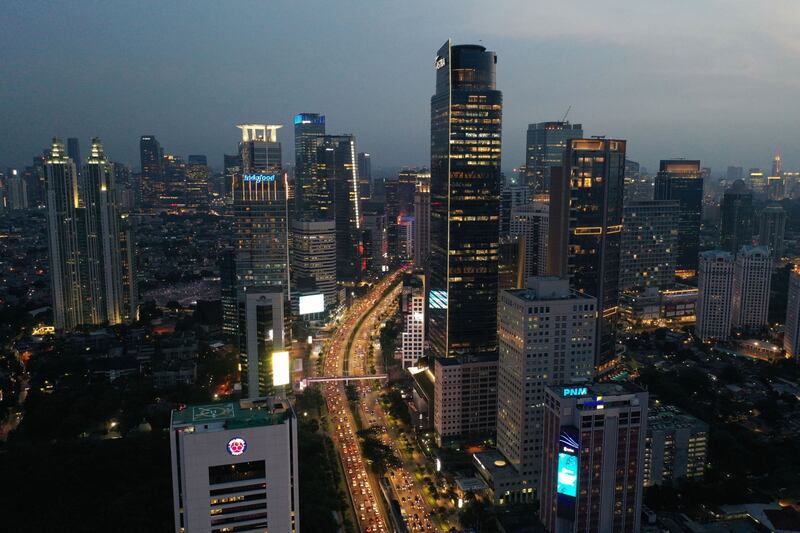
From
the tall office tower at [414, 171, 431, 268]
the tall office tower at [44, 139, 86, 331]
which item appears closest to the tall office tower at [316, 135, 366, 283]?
the tall office tower at [414, 171, 431, 268]

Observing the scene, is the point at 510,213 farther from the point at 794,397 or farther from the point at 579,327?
the point at 579,327

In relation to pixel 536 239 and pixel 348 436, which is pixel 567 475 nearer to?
pixel 348 436

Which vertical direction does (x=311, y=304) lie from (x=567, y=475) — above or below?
above

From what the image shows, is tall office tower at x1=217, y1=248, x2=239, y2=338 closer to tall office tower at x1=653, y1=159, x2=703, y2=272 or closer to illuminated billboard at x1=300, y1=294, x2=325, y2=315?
illuminated billboard at x1=300, y1=294, x2=325, y2=315

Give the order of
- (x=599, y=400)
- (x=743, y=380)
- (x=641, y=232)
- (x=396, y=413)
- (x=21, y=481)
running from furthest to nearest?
(x=641, y=232) → (x=743, y=380) → (x=396, y=413) → (x=21, y=481) → (x=599, y=400)

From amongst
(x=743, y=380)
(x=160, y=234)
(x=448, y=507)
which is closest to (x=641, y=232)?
(x=743, y=380)

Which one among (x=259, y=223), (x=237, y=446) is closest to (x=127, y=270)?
(x=259, y=223)
